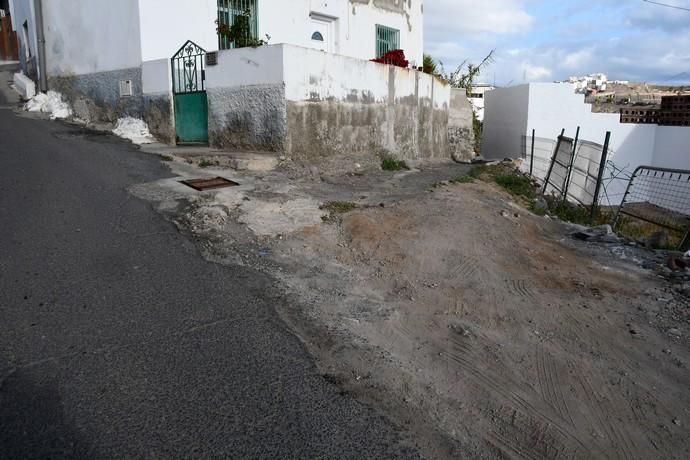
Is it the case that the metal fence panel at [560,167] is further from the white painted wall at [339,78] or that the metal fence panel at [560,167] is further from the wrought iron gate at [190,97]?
the wrought iron gate at [190,97]

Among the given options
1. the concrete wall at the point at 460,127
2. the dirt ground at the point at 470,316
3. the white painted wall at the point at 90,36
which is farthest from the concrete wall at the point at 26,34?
the concrete wall at the point at 460,127

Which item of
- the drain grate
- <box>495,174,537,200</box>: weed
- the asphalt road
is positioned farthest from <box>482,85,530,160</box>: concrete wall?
the asphalt road

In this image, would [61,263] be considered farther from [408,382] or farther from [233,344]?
[408,382]

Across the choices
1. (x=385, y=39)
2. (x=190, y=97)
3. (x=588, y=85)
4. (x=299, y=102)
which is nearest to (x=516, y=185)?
(x=299, y=102)

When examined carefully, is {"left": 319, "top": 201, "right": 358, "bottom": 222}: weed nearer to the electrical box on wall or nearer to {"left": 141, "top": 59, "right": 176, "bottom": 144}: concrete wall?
{"left": 141, "top": 59, "right": 176, "bottom": 144}: concrete wall

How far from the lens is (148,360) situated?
320 cm

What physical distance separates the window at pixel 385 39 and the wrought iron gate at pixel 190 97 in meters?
7.08

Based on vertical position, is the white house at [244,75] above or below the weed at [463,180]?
above

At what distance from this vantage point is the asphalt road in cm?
255

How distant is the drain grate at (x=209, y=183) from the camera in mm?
7316

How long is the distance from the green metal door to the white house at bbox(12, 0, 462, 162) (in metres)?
0.02

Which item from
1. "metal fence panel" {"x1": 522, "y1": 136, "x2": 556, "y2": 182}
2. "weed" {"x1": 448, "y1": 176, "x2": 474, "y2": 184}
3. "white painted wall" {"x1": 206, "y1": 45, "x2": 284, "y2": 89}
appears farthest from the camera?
"metal fence panel" {"x1": 522, "y1": 136, "x2": 556, "y2": 182}

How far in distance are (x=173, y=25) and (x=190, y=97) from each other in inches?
81.4

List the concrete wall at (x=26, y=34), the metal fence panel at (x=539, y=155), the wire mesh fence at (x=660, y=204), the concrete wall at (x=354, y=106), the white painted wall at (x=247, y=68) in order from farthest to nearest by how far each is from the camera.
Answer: the concrete wall at (x=26, y=34), the metal fence panel at (x=539, y=155), the concrete wall at (x=354, y=106), the white painted wall at (x=247, y=68), the wire mesh fence at (x=660, y=204)
